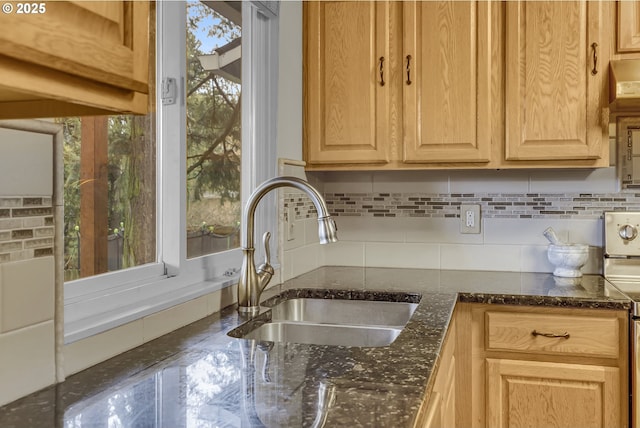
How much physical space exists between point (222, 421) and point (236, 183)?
125cm

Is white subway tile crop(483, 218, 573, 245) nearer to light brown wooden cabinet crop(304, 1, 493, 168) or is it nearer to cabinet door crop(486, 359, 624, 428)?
light brown wooden cabinet crop(304, 1, 493, 168)

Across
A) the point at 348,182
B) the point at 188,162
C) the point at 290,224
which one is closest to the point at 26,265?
the point at 188,162

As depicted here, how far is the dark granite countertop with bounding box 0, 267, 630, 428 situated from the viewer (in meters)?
0.88

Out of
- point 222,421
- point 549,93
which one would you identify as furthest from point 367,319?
point 222,421

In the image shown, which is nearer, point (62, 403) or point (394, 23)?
point (62, 403)

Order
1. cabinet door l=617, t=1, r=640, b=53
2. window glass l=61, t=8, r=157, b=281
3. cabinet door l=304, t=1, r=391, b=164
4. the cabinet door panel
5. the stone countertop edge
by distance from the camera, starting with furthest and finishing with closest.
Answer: cabinet door l=304, t=1, r=391, b=164, cabinet door l=617, t=1, r=640, b=53, window glass l=61, t=8, r=157, b=281, the stone countertop edge, the cabinet door panel

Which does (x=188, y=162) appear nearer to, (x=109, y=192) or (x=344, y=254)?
(x=109, y=192)

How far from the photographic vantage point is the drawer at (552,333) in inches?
75.0

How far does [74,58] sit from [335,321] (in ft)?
5.29

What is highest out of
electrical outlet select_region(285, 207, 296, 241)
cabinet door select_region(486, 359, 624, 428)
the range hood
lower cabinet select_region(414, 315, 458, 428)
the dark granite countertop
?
the range hood

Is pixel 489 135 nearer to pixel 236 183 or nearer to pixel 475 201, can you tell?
pixel 475 201

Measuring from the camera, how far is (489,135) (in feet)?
7.48

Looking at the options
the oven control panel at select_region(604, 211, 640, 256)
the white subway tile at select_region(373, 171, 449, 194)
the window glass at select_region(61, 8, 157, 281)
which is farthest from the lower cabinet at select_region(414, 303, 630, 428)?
the window glass at select_region(61, 8, 157, 281)

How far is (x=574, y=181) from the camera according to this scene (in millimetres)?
2469
